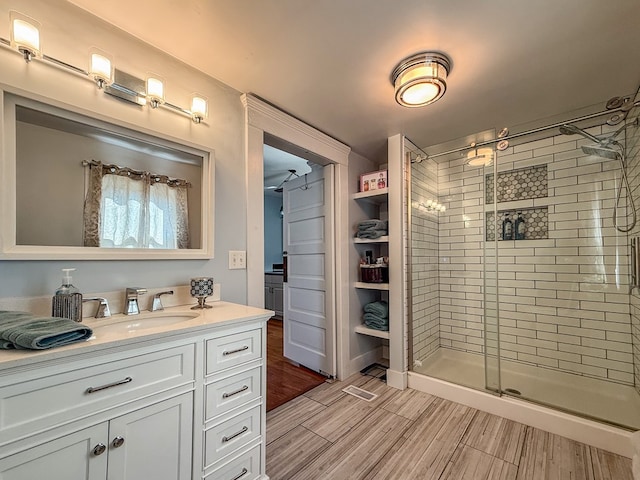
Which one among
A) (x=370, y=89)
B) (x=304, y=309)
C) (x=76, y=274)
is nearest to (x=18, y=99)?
(x=76, y=274)

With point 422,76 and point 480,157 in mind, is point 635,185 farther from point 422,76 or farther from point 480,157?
point 422,76

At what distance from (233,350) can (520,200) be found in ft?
9.23

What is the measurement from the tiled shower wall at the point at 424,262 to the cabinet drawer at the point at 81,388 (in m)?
2.06

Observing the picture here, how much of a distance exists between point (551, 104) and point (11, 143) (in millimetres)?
3007

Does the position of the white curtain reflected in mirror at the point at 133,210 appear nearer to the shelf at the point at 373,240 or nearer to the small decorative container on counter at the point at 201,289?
the small decorative container on counter at the point at 201,289

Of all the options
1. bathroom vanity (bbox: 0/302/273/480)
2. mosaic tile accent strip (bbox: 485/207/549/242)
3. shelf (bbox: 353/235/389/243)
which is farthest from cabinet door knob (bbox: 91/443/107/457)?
mosaic tile accent strip (bbox: 485/207/549/242)

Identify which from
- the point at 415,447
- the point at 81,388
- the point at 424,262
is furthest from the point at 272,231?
the point at 81,388

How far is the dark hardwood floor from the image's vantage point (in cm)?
222

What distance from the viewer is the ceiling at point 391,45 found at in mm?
1203

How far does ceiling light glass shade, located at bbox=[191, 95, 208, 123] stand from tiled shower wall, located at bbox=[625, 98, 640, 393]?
2.80 meters

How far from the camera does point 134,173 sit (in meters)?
1.35

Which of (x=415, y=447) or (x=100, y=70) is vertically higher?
(x=100, y=70)

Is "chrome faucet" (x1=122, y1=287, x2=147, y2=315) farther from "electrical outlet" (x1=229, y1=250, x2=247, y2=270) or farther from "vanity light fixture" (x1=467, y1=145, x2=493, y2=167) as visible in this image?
"vanity light fixture" (x1=467, y1=145, x2=493, y2=167)

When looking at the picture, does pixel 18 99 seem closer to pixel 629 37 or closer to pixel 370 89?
pixel 370 89
